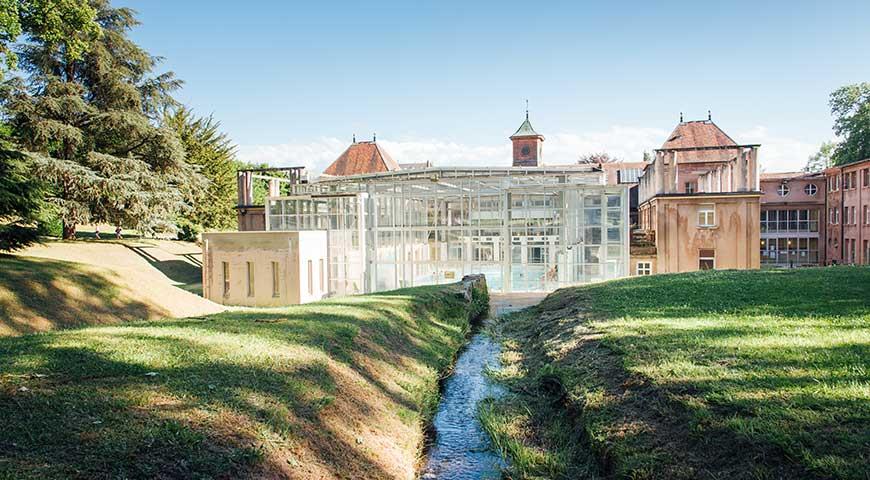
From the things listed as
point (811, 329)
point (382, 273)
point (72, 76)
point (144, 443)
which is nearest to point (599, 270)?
point (382, 273)

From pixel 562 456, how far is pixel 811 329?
450cm

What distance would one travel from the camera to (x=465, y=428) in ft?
28.3

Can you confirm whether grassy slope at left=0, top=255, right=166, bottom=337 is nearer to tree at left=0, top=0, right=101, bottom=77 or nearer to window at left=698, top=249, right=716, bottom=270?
tree at left=0, top=0, right=101, bottom=77

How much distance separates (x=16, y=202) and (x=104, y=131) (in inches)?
672

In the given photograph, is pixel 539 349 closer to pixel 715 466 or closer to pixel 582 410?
pixel 582 410

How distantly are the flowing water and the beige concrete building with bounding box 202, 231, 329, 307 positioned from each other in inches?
493

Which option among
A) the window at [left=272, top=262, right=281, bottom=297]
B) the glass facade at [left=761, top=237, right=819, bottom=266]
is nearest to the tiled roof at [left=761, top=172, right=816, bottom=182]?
the glass facade at [left=761, top=237, right=819, bottom=266]

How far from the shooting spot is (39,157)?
86.5 feet

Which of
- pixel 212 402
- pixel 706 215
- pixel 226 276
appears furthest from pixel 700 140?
pixel 212 402

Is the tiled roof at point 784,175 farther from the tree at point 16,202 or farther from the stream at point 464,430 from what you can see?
the tree at point 16,202

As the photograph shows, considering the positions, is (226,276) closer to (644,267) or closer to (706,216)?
(644,267)

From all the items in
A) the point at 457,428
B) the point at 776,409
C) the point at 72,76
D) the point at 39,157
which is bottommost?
the point at 457,428

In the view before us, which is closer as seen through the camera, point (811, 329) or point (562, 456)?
point (562, 456)

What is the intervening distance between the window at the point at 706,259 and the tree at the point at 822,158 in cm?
4018
